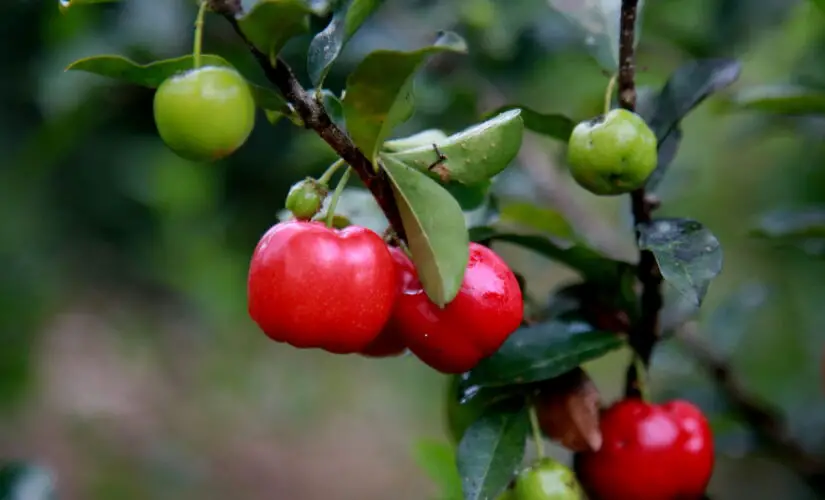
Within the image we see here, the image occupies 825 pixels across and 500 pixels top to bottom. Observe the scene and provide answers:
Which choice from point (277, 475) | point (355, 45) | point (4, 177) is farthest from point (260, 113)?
point (277, 475)

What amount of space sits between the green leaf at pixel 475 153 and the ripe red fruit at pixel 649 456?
1.23ft

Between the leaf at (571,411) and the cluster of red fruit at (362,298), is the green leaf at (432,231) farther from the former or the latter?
the leaf at (571,411)

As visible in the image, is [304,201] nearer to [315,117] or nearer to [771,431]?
[315,117]

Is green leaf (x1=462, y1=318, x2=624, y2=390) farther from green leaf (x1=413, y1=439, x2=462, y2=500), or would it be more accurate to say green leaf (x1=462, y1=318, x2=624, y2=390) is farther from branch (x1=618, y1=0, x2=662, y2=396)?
green leaf (x1=413, y1=439, x2=462, y2=500)

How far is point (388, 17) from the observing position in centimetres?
193

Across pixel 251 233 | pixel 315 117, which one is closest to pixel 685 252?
pixel 315 117

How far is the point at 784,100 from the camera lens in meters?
1.29

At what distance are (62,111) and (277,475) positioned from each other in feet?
9.90

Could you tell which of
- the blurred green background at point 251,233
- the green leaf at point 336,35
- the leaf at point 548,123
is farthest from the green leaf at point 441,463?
the green leaf at point 336,35

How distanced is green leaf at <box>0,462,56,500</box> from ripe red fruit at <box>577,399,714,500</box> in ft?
2.17

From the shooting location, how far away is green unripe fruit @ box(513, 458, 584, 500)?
960 millimetres

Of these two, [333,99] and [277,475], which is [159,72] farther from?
[277,475]

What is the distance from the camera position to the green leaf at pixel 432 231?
780 mm

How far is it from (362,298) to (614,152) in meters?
0.31
